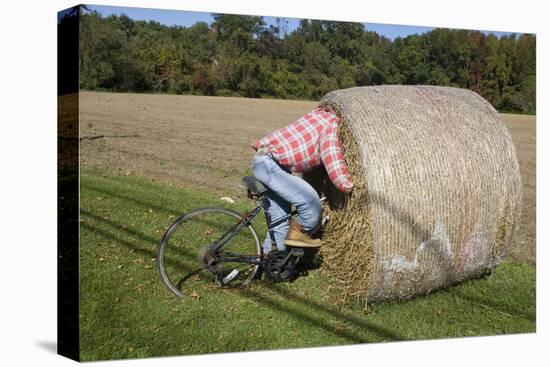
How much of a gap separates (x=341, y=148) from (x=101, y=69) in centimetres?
183

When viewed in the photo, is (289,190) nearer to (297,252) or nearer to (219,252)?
(297,252)

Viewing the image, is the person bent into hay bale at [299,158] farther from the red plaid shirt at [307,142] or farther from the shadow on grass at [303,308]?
the shadow on grass at [303,308]

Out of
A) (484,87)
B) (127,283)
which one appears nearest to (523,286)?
(484,87)

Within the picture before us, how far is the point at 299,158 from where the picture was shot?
5359 millimetres

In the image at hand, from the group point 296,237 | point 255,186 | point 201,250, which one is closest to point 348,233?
point 296,237

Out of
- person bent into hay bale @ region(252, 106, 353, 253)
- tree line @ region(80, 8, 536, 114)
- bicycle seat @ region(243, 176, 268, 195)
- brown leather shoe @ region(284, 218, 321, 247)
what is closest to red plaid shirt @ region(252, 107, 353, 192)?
person bent into hay bale @ region(252, 106, 353, 253)

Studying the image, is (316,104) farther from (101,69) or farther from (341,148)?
(101,69)

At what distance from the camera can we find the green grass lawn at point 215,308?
477 centimetres

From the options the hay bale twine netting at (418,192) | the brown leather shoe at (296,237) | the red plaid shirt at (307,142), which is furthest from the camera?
the brown leather shoe at (296,237)

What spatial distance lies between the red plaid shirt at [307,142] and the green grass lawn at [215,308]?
611mm

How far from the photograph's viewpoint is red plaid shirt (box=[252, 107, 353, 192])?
5.21 meters

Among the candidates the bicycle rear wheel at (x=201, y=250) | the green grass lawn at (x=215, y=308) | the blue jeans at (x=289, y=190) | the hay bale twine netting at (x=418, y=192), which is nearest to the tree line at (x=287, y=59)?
the hay bale twine netting at (x=418, y=192)

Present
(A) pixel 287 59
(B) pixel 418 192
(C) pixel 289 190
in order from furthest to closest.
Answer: (A) pixel 287 59 < (C) pixel 289 190 < (B) pixel 418 192

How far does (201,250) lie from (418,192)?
5.50 feet
